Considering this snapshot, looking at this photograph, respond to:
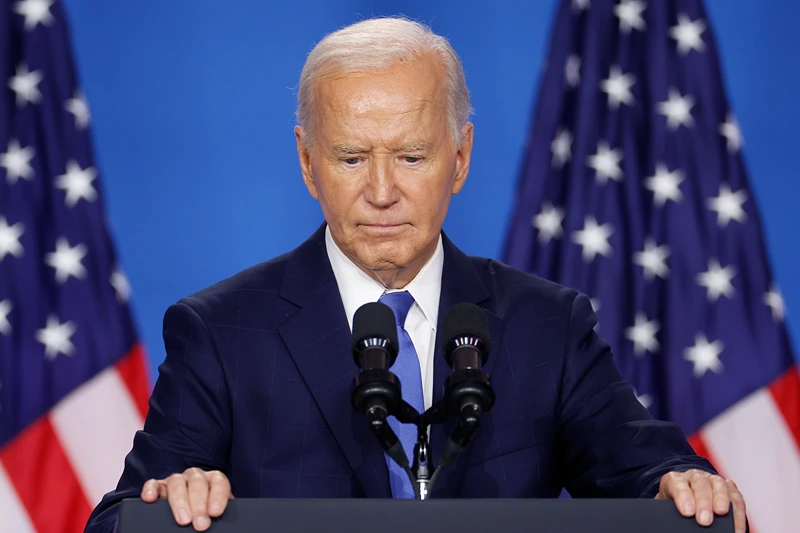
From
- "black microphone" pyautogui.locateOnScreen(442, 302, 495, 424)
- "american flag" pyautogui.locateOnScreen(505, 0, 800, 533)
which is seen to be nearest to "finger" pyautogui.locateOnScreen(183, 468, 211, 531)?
"black microphone" pyautogui.locateOnScreen(442, 302, 495, 424)

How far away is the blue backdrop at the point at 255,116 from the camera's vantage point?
11.3 feet

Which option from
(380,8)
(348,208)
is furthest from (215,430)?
(380,8)

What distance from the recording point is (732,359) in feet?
11.2

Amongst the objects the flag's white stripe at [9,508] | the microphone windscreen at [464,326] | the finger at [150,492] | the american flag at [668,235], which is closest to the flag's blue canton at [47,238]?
the flag's white stripe at [9,508]

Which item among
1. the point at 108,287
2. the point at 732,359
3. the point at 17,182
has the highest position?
the point at 17,182

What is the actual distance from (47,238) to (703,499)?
2.45 meters

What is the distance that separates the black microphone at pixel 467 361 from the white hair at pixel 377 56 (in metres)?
0.64

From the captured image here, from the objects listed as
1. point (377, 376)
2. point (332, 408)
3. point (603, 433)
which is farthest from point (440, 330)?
point (377, 376)

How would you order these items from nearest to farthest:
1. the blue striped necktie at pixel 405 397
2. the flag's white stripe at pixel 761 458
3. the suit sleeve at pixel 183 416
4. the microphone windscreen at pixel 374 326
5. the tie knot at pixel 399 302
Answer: the microphone windscreen at pixel 374 326, the suit sleeve at pixel 183 416, the blue striped necktie at pixel 405 397, the tie knot at pixel 399 302, the flag's white stripe at pixel 761 458

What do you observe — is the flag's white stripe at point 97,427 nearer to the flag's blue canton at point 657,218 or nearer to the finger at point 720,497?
the flag's blue canton at point 657,218

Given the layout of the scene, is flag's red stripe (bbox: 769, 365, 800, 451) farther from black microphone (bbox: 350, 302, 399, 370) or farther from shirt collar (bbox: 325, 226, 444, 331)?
black microphone (bbox: 350, 302, 399, 370)

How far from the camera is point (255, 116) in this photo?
3.48 meters

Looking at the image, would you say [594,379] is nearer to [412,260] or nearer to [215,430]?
[412,260]

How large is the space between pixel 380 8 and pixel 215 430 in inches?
80.3
